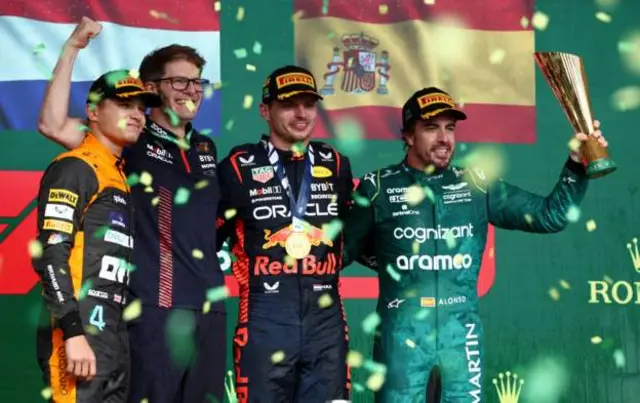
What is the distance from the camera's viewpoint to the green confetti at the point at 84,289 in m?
3.67

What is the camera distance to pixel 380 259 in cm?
432

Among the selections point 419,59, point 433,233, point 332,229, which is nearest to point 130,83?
point 332,229

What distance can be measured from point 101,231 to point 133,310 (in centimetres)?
33

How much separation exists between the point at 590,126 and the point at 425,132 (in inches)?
24.7

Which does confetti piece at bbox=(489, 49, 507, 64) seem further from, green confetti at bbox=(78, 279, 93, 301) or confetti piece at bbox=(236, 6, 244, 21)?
green confetti at bbox=(78, 279, 93, 301)

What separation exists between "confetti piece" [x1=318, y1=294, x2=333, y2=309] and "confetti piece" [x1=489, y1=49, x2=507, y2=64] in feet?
6.16

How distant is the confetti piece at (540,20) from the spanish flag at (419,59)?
3cm

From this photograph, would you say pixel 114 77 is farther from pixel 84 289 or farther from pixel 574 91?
pixel 574 91

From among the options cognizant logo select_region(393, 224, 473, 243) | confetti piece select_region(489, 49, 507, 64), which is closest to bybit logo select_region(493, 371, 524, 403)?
cognizant logo select_region(393, 224, 473, 243)

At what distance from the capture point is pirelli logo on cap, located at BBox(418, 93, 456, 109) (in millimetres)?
4316

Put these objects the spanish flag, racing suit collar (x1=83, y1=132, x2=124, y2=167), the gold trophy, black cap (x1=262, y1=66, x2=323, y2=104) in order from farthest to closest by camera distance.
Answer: the spanish flag → black cap (x1=262, y1=66, x2=323, y2=104) → the gold trophy → racing suit collar (x1=83, y1=132, x2=124, y2=167)

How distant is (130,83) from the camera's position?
3914 mm

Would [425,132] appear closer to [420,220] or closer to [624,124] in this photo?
[420,220]

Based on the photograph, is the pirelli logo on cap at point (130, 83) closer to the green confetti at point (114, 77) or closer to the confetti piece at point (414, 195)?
the green confetti at point (114, 77)
